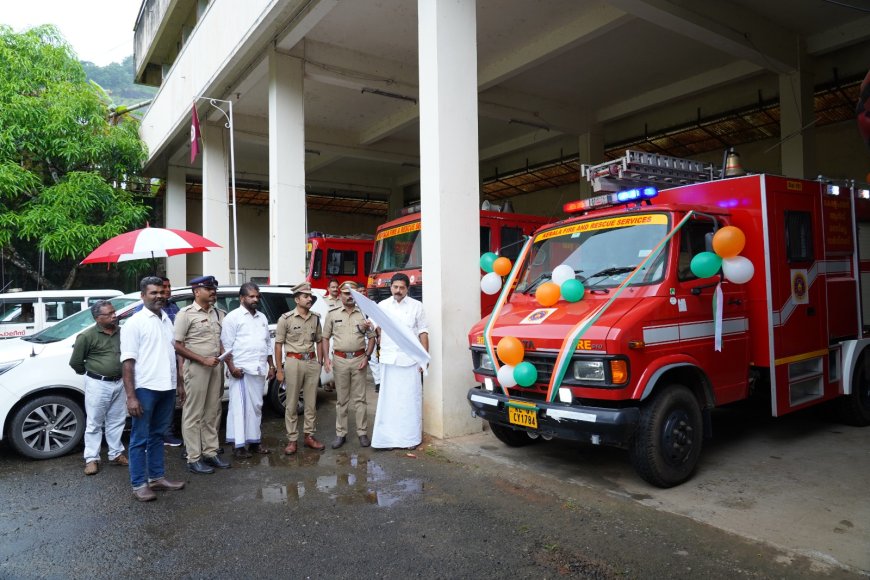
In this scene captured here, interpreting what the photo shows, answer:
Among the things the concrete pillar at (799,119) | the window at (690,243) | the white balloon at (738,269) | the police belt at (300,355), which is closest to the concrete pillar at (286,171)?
the police belt at (300,355)

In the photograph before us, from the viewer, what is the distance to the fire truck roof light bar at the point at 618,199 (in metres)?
Result: 5.15

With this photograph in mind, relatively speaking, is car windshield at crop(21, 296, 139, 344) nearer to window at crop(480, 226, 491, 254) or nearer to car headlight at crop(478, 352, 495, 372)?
car headlight at crop(478, 352, 495, 372)

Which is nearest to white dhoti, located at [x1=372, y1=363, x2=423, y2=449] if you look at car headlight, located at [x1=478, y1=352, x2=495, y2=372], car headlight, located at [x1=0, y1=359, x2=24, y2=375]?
car headlight, located at [x1=478, y1=352, x2=495, y2=372]

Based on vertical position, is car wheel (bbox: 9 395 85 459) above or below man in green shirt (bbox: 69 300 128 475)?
below

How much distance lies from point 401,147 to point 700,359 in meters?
14.6

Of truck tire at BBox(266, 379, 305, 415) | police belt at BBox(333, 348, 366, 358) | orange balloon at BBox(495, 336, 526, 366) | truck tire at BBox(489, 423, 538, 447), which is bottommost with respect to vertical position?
truck tire at BBox(489, 423, 538, 447)

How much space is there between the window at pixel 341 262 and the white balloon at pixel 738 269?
944cm

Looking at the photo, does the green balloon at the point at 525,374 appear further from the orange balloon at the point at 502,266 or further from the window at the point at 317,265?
the window at the point at 317,265

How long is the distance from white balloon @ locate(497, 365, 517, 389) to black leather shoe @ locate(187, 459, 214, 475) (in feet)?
9.15

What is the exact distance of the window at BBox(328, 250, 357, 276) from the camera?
13055 mm

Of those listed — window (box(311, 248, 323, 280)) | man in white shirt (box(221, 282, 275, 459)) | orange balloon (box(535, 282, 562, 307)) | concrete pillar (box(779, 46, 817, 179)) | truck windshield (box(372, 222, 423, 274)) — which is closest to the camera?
orange balloon (box(535, 282, 562, 307))

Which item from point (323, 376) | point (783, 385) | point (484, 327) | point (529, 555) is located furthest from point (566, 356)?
point (323, 376)

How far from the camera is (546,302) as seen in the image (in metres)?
4.93

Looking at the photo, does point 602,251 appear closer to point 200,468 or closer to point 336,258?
point 200,468
